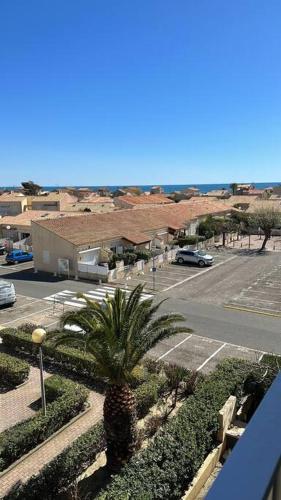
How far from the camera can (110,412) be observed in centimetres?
1078

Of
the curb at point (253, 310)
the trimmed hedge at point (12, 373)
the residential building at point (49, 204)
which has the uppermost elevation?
the residential building at point (49, 204)

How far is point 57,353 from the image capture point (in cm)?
1739

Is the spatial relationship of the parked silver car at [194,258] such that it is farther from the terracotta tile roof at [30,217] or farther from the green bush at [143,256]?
the terracotta tile roof at [30,217]

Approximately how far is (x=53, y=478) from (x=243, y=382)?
6649mm

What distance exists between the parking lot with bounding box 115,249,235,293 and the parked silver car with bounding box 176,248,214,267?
48cm

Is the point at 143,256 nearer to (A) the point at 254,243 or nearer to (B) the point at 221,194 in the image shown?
(A) the point at 254,243

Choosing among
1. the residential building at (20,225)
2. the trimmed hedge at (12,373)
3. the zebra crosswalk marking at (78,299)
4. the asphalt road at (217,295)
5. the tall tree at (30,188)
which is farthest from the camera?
the tall tree at (30,188)

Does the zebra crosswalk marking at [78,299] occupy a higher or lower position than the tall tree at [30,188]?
lower

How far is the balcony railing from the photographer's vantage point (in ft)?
5.72

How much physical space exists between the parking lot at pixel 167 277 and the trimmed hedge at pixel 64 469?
17823 mm

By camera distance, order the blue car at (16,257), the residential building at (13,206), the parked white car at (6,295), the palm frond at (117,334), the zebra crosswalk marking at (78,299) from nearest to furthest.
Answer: the palm frond at (117,334) < the parked white car at (6,295) < the zebra crosswalk marking at (78,299) < the blue car at (16,257) < the residential building at (13,206)

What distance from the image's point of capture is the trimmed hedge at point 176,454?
27.8 feet

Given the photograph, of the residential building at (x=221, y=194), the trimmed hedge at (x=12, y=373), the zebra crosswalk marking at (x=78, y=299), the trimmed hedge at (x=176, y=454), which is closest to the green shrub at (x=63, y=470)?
the trimmed hedge at (x=176, y=454)

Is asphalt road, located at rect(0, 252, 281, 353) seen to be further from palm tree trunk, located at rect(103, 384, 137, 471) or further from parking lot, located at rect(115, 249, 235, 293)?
palm tree trunk, located at rect(103, 384, 137, 471)
